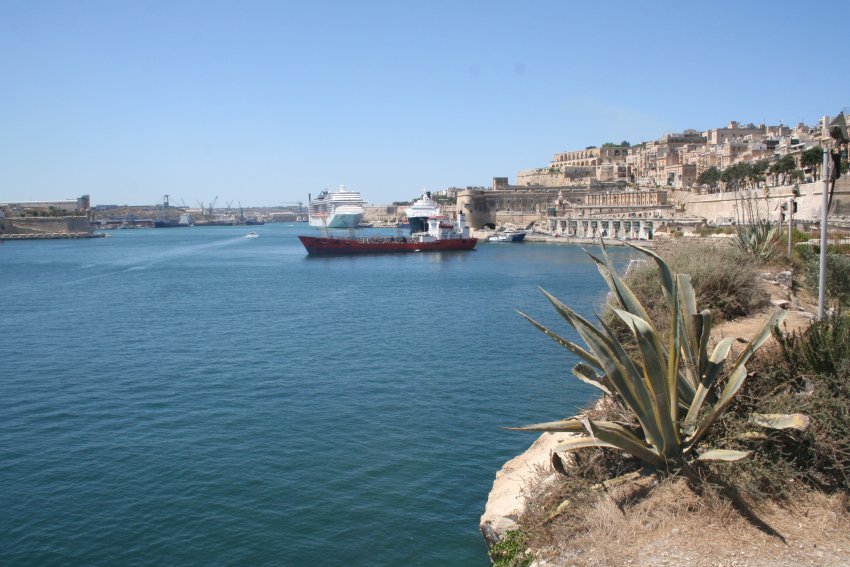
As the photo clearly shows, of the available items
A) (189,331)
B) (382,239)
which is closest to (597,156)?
(382,239)

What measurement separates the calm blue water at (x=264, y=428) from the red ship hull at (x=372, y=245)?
28161 mm

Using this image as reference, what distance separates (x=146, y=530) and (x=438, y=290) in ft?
71.6

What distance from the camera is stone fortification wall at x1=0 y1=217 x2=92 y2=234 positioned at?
308 feet

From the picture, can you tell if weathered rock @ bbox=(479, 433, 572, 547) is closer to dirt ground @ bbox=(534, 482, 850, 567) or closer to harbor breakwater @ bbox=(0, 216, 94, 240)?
dirt ground @ bbox=(534, 482, 850, 567)

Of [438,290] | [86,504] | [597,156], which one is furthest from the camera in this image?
[597,156]

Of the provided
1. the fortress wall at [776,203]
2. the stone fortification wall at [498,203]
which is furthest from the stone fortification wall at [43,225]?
the fortress wall at [776,203]

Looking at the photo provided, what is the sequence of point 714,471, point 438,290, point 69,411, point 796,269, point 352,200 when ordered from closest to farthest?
point 714,471, point 69,411, point 796,269, point 438,290, point 352,200

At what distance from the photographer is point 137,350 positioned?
52.4 ft

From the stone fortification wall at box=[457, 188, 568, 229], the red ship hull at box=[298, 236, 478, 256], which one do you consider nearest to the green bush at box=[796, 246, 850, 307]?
the red ship hull at box=[298, 236, 478, 256]

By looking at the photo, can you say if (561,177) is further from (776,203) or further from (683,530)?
(683,530)

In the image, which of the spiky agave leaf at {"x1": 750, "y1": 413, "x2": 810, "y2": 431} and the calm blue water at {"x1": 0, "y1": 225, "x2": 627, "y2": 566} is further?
the calm blue water at {"x1": 0, "y1": 225, "x2": 627, "y2": 566}

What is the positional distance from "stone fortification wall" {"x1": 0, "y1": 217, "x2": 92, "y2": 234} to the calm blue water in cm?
8257

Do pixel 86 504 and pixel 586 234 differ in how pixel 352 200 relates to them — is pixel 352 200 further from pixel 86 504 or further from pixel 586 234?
pixel 86 504

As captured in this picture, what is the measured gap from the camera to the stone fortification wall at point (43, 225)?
93750 millimetres
